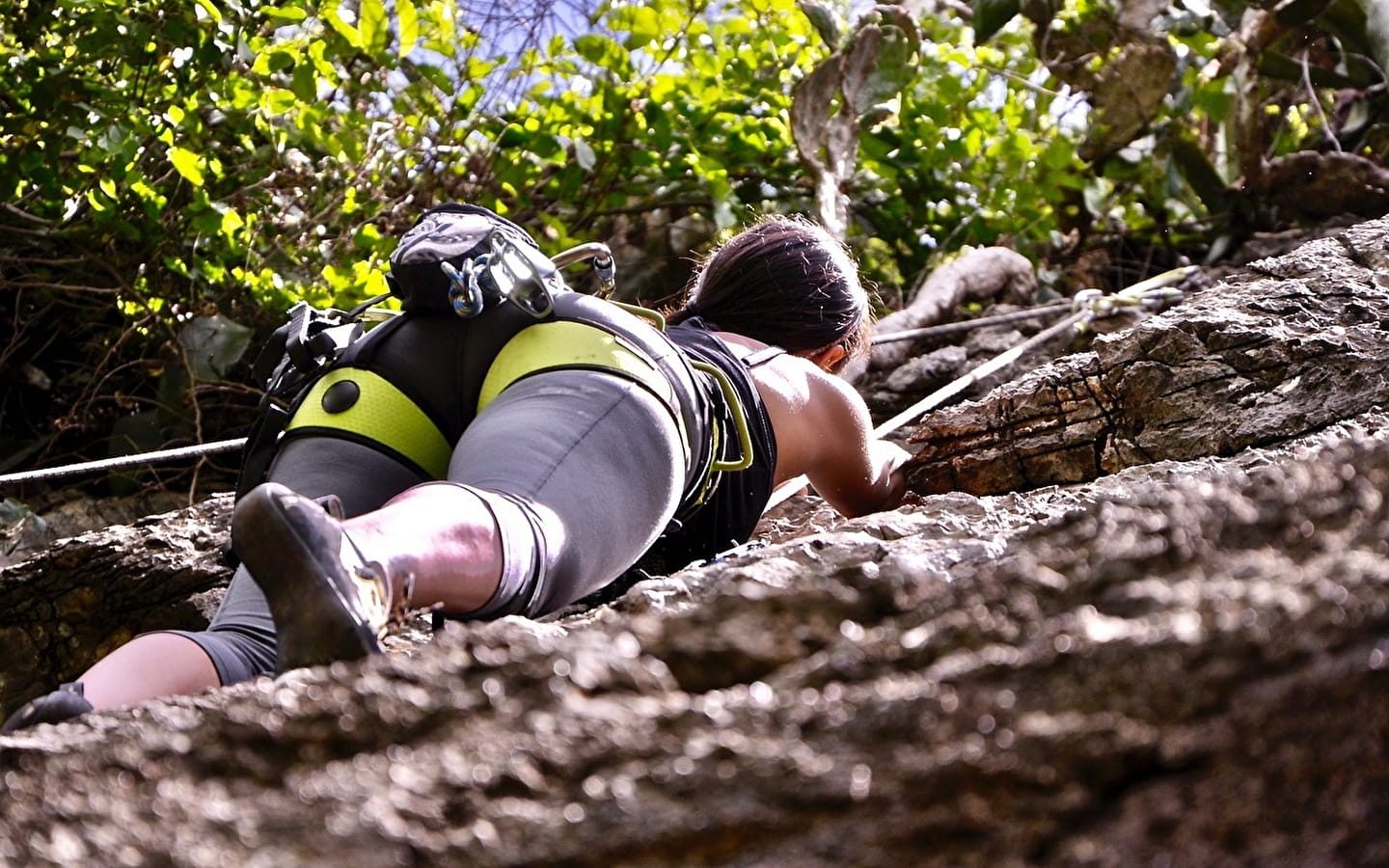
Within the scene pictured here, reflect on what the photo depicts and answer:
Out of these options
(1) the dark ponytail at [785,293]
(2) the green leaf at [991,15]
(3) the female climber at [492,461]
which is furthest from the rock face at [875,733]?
(2) the green leaf at [991,15]

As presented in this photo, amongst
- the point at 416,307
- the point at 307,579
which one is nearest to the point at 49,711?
the point at 307,579

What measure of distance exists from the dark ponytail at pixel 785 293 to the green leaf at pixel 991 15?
2.63 meters

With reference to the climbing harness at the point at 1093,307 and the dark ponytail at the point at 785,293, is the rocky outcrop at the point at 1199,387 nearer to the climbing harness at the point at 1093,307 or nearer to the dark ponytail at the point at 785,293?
the dark ponytail at the point at 785,293

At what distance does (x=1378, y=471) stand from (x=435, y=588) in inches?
32.2

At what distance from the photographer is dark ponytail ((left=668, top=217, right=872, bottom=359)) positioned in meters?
2.41

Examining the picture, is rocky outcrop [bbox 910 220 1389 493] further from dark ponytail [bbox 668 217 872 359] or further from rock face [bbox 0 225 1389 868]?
rock face [bbox 0 225 1389 868]

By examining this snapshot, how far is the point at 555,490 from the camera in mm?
1480

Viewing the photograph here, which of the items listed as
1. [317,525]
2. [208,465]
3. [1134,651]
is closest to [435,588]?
[317,525]

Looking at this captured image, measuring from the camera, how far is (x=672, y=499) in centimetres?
165

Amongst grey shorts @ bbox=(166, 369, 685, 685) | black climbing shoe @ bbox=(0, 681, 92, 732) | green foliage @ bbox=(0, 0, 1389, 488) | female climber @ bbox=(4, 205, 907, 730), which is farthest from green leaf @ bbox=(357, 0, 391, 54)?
black climbing shoe @ bbox=(0, 681, 92, 732)

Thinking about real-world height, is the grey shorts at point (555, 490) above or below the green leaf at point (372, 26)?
below

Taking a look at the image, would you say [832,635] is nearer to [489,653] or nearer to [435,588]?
[489,653]

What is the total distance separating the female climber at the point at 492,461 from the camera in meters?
1.23

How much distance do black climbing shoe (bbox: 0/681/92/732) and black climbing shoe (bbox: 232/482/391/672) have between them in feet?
0.69
